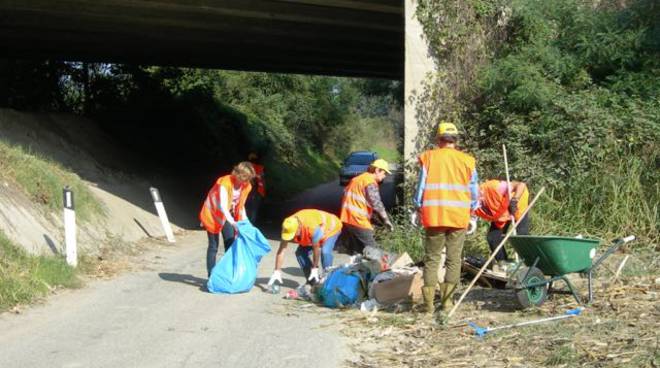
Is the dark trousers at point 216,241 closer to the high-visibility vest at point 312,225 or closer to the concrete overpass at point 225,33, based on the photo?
the high-visibility vest at point 312,225

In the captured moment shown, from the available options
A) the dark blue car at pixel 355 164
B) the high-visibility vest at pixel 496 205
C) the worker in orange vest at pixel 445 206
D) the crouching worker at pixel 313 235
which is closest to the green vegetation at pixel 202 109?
the dark blue car at pixel 355 164

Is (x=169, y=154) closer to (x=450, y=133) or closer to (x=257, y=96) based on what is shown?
(x=257, y=96)

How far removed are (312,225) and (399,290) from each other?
1603 millimetres

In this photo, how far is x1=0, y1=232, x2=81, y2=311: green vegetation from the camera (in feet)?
27.7

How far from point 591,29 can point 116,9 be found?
9.23 metres

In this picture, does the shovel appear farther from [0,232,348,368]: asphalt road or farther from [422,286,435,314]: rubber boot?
[0,232,348,368]: asphalt road

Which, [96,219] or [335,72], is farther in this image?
[335,72]

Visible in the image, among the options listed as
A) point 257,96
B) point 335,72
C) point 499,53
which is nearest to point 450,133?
point 499,53

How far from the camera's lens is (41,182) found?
1293 centimetres

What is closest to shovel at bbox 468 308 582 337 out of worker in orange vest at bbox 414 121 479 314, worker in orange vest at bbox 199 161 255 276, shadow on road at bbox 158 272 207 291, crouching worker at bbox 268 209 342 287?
worker in orange vest at bbox 414 121 479 314

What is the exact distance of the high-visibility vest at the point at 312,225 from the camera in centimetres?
959

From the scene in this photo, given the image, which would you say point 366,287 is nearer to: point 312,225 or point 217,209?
point 312,225

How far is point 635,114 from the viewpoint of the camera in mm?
12211

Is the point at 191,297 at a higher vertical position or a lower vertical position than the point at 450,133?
lower
